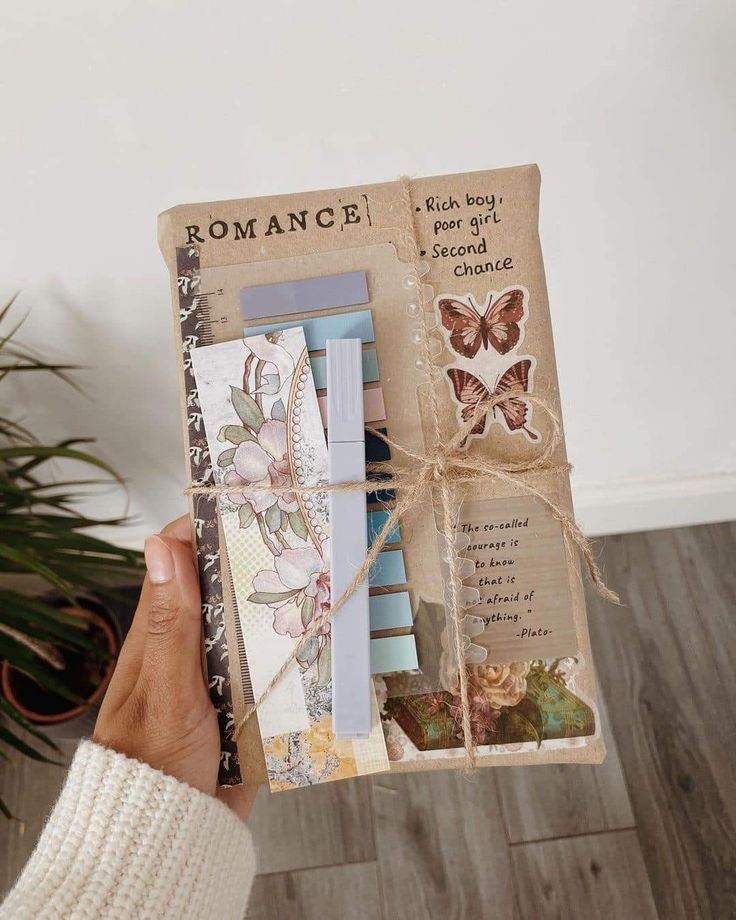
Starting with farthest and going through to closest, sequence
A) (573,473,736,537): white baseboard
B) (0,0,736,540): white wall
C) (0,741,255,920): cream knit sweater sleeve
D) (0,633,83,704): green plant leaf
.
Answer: (573,473,736,537): white baseboard, (0,633,83,704): green plant leaf, (0,0,736,540): white wall, (0,741,255,920): cream knit sweater sleeve

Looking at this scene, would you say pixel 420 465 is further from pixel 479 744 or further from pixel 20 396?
pixel 20 396

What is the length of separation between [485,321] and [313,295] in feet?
0.47

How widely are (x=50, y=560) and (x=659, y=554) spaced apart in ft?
3.62

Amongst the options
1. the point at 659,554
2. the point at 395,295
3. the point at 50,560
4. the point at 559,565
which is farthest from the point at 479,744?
the point at 659,554

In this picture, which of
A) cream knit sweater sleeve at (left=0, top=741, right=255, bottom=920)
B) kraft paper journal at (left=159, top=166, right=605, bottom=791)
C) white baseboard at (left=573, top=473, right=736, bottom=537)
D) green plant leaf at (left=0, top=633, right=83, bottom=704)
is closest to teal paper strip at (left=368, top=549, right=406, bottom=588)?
kraft paper journal at (left=159, top=166, right=605, bottom=791)

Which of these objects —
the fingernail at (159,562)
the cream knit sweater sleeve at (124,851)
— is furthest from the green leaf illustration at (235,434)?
the cream knit sweater sleeve at (124,851)

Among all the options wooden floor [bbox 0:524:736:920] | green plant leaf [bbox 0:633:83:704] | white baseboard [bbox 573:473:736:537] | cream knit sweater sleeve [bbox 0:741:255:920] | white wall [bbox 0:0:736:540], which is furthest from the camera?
white baseboard [bbox 573:473:736:537]

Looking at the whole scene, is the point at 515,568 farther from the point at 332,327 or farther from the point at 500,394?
the point at 332,327

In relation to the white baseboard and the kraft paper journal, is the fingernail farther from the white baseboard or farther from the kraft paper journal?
the white baseboard

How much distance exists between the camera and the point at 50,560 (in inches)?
35.0

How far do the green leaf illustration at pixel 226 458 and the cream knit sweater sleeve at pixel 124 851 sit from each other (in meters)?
0.25

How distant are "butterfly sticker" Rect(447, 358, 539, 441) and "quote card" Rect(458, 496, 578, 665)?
2.4 inches

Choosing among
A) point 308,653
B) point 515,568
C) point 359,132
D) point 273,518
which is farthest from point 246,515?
point 359,132

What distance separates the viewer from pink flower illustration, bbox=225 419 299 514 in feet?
1.71
